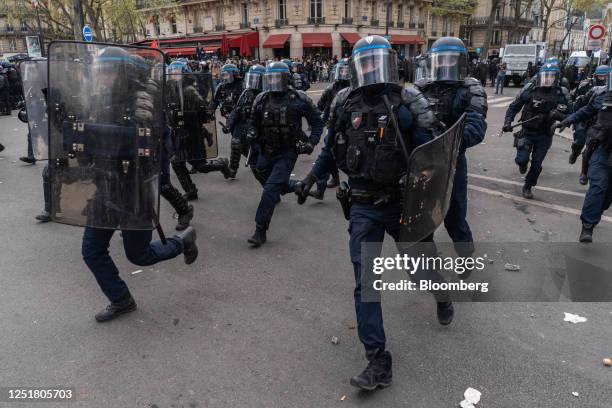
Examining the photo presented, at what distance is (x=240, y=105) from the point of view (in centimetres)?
598

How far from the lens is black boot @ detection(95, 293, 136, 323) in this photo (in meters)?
3.48

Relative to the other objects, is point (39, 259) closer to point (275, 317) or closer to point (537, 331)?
point (275, 317)

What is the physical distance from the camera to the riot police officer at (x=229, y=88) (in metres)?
9.02

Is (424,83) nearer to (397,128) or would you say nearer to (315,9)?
(397,128)

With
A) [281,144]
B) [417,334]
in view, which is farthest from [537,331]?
[281,144]

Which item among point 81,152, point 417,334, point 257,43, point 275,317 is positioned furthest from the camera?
point 257,43

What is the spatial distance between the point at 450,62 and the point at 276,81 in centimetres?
188

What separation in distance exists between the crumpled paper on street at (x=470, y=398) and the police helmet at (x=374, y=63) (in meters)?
1.82

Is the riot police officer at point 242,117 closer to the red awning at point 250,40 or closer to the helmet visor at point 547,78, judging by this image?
the helmet visor at point 547,78

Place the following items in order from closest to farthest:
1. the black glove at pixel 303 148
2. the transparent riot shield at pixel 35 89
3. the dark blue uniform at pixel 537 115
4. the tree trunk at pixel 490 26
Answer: the black glove at pixel 303 148, the transparent riot shield at pixel 35 89, the dark blue uniform at pixel 537 115, the tree trunk at pixel 490 26

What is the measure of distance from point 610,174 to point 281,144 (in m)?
3.30

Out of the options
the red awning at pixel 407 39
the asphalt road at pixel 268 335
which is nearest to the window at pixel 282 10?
the red awning at pixel 407 39

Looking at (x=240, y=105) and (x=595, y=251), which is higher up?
(x=240, y=105)

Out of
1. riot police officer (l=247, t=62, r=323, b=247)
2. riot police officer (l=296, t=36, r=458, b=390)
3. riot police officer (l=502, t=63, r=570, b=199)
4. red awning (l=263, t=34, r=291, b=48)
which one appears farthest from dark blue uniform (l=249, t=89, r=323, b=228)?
red awning (l=263, t=34, r=291, b=48)
